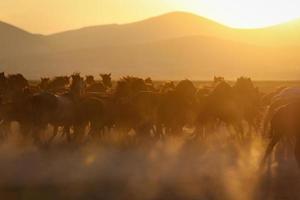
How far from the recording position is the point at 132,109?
20797mm

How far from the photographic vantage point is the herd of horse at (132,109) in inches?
754

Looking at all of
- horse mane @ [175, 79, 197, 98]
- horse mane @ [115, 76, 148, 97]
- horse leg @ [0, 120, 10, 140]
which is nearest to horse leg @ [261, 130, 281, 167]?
horse mane @ [175, 79, 197, 98]

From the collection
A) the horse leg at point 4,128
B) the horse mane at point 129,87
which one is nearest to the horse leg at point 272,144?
the horse mane at point 129,87

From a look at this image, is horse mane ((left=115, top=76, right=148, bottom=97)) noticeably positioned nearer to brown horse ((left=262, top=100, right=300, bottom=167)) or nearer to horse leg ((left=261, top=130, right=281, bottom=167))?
horse leg ((left=261, top=130, right=281, bottom=167))

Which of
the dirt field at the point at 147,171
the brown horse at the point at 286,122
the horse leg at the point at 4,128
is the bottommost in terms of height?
the dirt field at the point at 147,171

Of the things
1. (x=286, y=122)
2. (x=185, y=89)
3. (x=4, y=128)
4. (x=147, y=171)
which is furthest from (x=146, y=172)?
(x=185, y=89)

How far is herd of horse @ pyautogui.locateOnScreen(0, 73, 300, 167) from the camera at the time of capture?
62.8 ft

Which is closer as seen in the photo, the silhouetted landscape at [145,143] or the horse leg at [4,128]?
the silhouetted landscape at [145,143]

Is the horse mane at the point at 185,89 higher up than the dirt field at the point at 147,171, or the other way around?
the horse mane at the point at 185,89

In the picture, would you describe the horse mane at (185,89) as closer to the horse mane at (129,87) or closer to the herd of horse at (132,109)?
the herd of horse at (132,109)

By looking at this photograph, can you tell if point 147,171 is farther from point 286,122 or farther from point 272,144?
point 286,122

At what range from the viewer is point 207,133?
2208cm

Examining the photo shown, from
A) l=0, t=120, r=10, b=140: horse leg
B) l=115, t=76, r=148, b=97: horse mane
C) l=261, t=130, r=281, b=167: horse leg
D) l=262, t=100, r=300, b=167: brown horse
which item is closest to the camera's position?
l=262, t=100, r=300, b=167: brown horse

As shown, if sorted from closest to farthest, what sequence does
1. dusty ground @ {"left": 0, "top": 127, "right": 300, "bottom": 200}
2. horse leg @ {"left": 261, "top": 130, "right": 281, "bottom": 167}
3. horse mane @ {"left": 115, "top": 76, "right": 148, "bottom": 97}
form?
dusty ground @ {"left": 0, "top": 127, "right": 300, "bottom": 200} < horse leg @ {"left": 261, "top": 130, "right": 281, "bottom": 167} < horse mane @ {"left": 115, "top": 76, "right": 148, "bottom": 97}
